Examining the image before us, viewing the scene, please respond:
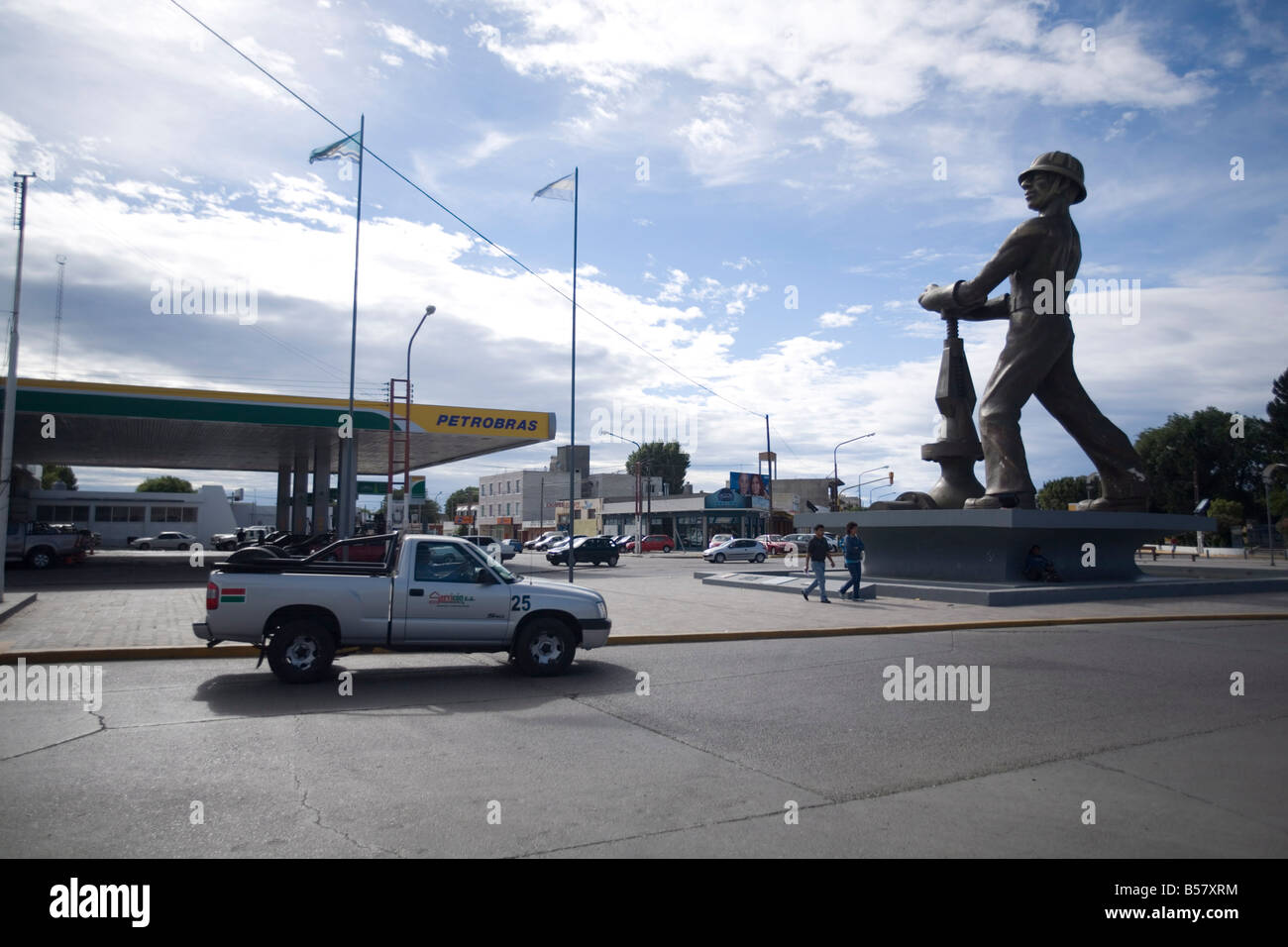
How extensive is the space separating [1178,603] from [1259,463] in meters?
70.6

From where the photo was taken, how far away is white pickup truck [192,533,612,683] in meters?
9.69

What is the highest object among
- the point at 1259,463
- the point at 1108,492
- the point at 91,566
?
the point at 1259,463

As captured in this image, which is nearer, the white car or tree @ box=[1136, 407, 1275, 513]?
the white car

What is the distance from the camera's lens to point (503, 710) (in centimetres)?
858

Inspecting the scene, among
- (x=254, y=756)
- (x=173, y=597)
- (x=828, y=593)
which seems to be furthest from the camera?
(x=828, y=593)

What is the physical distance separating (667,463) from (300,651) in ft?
357

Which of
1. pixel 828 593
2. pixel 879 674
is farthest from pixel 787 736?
pixel 828 593

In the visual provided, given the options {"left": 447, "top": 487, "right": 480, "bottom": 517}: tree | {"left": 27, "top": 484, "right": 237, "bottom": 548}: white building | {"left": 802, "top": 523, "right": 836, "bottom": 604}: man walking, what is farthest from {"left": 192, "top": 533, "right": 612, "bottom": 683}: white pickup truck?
{"left": 447, "top": 487, "right": 480, "bottom": 517}: tree

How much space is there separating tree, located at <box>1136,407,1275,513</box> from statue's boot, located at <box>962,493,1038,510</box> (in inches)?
2484

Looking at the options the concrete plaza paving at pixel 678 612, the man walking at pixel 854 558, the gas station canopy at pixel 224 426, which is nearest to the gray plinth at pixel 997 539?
the concrete plaza paving at pixel 678 612

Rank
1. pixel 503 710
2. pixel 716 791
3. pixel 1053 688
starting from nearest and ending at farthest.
→ 1. pixel 716 791
2. pixel 503 710
3. pixel 1053 688

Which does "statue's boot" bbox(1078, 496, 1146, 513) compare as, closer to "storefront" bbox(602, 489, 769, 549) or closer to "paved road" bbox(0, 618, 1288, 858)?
"paved road" bbox(0, 618, 1288, 858)

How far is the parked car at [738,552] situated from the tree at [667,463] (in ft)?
225
